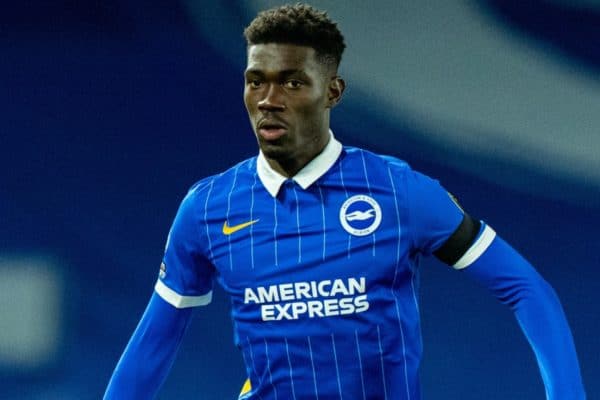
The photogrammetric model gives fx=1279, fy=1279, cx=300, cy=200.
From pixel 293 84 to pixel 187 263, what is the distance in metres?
0.41

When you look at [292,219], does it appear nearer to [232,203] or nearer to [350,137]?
[232,203]

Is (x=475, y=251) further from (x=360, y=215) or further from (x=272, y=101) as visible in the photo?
(x=272, y=101)

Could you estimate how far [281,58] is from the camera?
228cm

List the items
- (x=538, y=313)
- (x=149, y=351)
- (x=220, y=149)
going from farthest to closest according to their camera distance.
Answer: (x=220, y=149)
(x=149, y=351)
(x=538, y=313)

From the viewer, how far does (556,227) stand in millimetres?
3826

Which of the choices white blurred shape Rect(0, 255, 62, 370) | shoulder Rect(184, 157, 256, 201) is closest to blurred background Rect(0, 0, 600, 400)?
white blurred shape Rect(0, 255, 62, 370)

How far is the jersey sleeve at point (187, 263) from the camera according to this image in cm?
240

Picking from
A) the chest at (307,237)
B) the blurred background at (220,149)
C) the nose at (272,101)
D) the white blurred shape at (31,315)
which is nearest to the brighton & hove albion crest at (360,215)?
the chest at (307,237)

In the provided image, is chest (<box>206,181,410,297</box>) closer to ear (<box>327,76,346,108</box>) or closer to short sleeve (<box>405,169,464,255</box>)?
short sleeve (<box>405,169,464,255</box>)

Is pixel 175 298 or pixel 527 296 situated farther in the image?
pixel 175 298

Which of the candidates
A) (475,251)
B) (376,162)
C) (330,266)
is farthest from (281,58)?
(475,251)

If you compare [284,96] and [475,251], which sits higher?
[284,96]

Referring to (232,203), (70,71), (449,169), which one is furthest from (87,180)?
(232,203)

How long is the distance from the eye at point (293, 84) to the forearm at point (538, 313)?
445 mm
